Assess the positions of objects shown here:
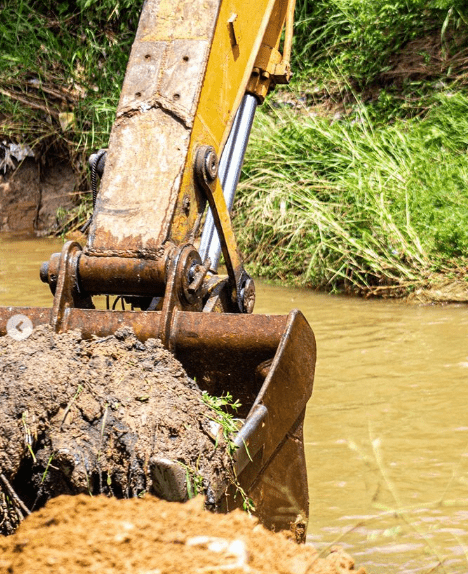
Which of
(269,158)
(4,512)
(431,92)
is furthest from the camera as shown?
(431,92)

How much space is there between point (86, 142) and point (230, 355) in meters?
6.70

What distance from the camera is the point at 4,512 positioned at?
212 cm

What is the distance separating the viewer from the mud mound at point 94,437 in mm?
2141

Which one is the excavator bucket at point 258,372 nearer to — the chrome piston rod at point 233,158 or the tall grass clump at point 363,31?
the chrome piston rod at point 233,158

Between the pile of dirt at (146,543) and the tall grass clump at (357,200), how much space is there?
4.12m

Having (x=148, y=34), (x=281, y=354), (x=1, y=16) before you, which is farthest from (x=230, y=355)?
(x=1, y=16)

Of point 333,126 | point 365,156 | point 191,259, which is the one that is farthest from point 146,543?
point 333,126

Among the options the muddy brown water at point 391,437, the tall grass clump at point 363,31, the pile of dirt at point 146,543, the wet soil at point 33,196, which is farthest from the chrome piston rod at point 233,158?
the wet soil at point 33,196

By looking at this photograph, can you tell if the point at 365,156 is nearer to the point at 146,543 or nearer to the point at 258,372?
the point at 258,372

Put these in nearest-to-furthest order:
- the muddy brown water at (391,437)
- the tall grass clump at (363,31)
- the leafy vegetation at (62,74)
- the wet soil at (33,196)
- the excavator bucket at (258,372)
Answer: the excavator bucket at (258,372), the muddy brown water at (391,437), the tall grass clump at (363,31), the leafy vegetation at (62,74), the wet soil at (33,196)

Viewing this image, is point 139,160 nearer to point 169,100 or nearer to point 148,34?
point 169,100

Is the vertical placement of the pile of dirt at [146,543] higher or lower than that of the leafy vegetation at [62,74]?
lower

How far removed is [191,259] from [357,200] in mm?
3898

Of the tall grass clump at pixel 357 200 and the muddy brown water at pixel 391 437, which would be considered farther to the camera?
the tall grass clump at pixel 357 200
